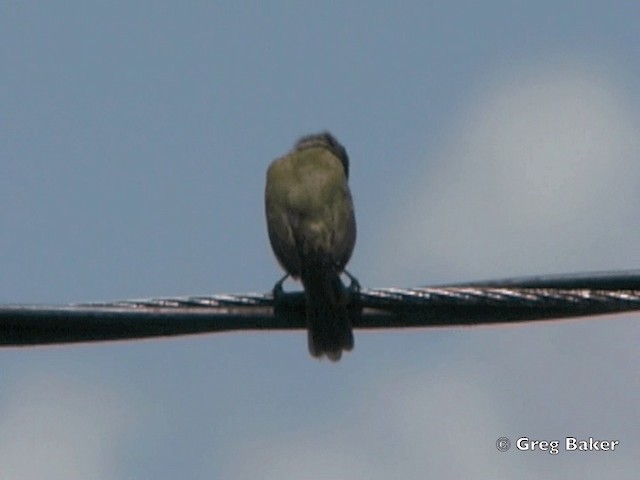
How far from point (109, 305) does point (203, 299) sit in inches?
→ 14.2

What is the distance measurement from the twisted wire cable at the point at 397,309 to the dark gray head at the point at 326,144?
5766 millimetres

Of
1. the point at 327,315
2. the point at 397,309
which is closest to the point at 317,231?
the point at 327,315

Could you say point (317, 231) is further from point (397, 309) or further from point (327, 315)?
point (397, 309)

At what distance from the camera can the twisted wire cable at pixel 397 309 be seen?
5637mm

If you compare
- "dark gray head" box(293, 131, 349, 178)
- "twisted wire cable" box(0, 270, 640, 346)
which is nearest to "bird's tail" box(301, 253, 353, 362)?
"twisted wire cable" box(0, 270, 640, 346)

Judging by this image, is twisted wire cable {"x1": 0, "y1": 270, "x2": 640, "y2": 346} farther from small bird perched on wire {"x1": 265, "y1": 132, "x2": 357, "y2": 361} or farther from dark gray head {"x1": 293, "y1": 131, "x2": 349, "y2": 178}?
dark gray head {"x1": 293, "y1": 131, "x2": 349, "y2": 178}

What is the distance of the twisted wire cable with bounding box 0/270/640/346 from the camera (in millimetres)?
5637

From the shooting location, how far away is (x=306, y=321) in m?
6.99

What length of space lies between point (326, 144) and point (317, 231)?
2.71 m

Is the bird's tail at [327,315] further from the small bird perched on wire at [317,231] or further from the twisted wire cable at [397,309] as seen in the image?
the twisted wire cable at [397,309]

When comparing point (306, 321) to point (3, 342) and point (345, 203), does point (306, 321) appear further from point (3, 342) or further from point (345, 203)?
point (345, 203)

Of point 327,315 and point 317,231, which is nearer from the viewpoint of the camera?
point 327,315

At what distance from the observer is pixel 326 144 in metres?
12.0

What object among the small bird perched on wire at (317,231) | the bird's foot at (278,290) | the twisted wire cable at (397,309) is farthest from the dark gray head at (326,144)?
the twisted wire cable at (397,309)
